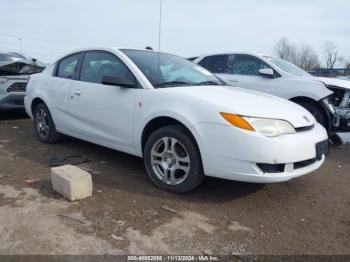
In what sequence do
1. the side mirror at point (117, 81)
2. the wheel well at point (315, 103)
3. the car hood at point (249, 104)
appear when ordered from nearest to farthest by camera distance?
1. the car hood at point (249, 104)
2. the side mirror at point (117, 81)
3. the wheel well at point (315, 103)

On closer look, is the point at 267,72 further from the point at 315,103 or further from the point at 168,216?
the point at 168,216

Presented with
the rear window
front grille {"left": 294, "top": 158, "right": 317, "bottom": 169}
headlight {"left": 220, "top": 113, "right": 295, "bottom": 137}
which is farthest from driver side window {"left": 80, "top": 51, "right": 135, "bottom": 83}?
front grille {"left": 294, "top": 158, "right": 317, "bottom": 169}

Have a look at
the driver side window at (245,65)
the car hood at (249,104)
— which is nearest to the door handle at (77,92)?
the car hood at (249,104)

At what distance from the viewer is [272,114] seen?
3.54 metres

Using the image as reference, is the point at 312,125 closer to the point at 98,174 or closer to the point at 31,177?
the point at 98,174

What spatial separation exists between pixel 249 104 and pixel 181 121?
27.8 inches

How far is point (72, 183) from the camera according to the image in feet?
11.7

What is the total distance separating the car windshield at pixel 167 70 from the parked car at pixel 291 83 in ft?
7.36

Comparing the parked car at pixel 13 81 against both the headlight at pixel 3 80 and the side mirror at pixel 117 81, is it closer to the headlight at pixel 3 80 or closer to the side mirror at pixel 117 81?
the headlight at pixel 3 80

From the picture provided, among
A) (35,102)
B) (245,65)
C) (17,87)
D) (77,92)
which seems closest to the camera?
(77,92)

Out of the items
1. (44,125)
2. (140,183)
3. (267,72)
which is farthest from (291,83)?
(44,125)

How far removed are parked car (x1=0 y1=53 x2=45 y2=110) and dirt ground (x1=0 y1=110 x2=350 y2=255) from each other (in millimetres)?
3460

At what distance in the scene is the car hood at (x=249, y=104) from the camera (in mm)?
3500

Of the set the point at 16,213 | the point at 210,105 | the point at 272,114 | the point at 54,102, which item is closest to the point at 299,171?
the point at 272,114
